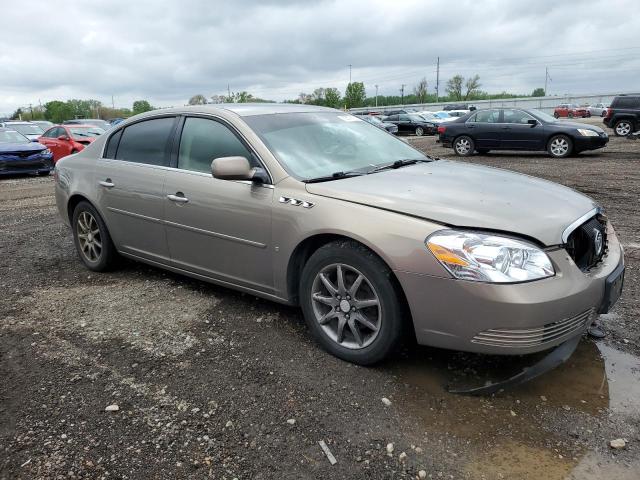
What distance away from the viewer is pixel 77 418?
9.00 ft

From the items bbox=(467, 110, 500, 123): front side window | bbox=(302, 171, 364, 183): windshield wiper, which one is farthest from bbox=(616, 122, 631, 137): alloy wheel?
bbox=(302, 171, 364, 183): windshield wiper

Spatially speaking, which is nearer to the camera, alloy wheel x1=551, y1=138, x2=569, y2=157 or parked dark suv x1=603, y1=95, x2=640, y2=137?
alloy wheel x1=551, y1=138, x2=569, y2=157

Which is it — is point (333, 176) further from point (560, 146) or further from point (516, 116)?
point (516, 116)

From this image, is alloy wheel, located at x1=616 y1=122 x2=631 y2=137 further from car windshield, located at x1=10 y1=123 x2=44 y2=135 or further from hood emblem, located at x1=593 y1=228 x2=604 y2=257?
car windshield, located at x1=10 y1=123 x2=44 y2=135

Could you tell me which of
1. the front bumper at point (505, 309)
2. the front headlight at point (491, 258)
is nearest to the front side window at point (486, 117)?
the front bumper at point (505, 309)

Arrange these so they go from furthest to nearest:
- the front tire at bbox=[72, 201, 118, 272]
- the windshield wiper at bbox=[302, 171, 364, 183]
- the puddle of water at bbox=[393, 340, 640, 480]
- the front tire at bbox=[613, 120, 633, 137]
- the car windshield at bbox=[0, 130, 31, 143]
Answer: the front tire at bbox=[613, 120, 633, 137], the car windshield at bbox=[0, 130, 31, 143], the front tire at bbox=[72, 201, 118, 272], the windshield wiper at bbox=[302, 171, 364, 183], the puddle of water at bbox=[393, 340, 640, 480]

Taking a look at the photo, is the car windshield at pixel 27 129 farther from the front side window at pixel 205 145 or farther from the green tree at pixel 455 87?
the green tree at pixel 455 87

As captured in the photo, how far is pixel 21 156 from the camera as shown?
1424 cm

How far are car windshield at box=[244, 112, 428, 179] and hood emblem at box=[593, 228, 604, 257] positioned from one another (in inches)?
58.5

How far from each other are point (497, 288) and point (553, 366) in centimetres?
72

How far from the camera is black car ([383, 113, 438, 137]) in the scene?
30.2m

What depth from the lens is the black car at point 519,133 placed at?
1412cm

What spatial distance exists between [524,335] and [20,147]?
15.1 metres

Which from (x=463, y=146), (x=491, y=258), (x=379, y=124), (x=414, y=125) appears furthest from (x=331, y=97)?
(x=491, y=258)
